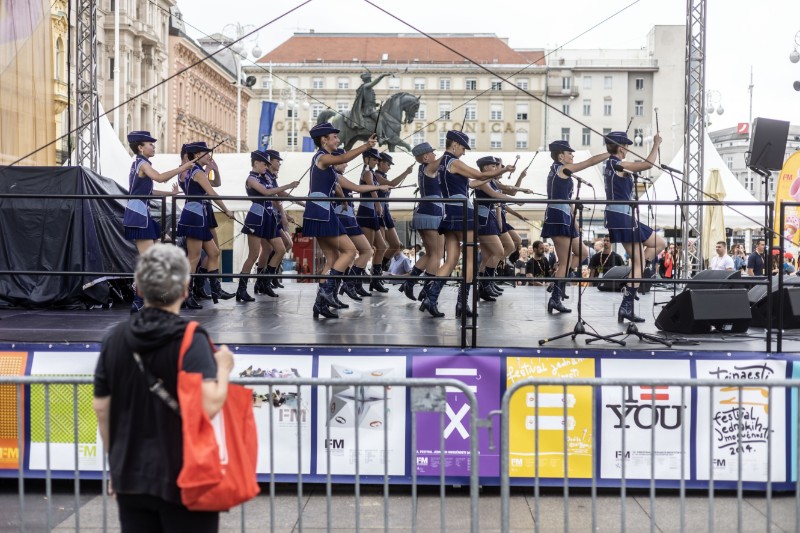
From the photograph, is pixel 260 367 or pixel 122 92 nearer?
pixel 260 367

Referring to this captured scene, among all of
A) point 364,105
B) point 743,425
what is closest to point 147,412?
point 743,425

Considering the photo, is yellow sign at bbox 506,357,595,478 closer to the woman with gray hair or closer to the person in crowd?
the woman with gray hair

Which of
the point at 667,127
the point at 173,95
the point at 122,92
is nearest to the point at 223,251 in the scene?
the point at 122,92

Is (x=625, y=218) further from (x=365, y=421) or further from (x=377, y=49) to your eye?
(x=377, y=49)

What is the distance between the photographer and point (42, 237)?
9883mm

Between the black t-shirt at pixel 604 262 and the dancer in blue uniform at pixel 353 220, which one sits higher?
the dancer in blue uniform at pixel 353 220

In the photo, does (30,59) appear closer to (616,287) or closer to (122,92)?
(616,287)

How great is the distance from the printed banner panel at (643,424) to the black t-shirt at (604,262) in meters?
6.59

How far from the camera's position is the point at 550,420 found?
6.69 m

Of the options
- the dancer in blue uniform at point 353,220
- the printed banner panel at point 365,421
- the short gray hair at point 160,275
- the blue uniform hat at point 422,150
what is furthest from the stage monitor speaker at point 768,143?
the short gray hair at point 160,275

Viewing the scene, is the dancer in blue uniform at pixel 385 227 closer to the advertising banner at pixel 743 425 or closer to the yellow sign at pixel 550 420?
the yellow sign at pixel 550 420

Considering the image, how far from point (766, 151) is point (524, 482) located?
19.1ft

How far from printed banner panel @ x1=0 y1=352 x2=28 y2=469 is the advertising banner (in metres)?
4.62

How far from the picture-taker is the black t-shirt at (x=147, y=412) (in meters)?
3.40
